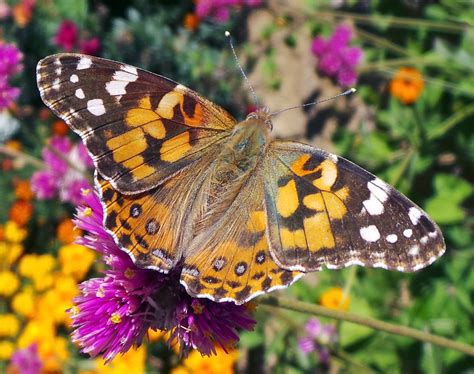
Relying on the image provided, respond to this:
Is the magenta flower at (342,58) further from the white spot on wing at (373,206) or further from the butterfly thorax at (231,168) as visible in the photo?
the white spot on wing at (373,206)

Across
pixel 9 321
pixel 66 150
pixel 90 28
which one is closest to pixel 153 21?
pixel 90 28

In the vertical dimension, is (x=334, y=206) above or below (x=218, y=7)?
above

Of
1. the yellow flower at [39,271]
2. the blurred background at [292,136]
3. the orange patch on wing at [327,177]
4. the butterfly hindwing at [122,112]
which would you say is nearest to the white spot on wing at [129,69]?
the butterfly hindwing at [122,112]

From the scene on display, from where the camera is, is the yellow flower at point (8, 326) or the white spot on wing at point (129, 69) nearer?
the white spot on wing at point (129, 69)

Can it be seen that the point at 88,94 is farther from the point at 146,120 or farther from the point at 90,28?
the point at 90,28

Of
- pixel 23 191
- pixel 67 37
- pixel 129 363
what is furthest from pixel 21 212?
pixel 129 363

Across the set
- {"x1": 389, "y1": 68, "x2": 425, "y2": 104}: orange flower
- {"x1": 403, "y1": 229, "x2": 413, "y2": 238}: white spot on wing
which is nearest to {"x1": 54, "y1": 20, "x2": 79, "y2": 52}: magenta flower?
{"x1": 389, "y1": 68, "x2": 425, "y2": 104}: orange flower

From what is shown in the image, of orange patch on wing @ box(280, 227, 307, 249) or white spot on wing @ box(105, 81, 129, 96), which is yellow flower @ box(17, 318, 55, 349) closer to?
white spot on wing @ box(105, 81, 129, 96)

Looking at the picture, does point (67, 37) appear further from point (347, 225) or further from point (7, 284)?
point (347, 225)
